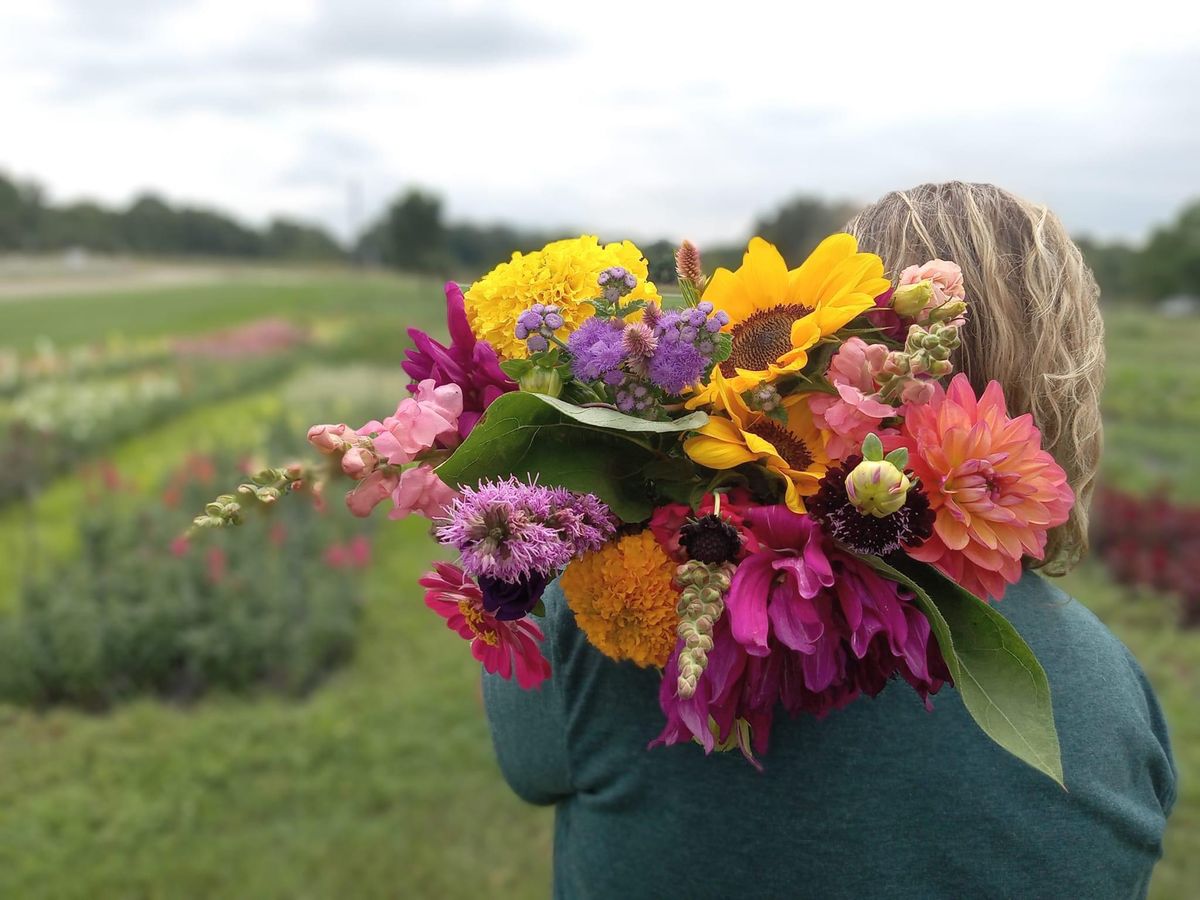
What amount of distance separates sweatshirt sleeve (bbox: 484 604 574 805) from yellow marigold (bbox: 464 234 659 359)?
50 cm

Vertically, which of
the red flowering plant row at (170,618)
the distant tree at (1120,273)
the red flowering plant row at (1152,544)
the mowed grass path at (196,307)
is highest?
the red flowering plant row at (170,618)

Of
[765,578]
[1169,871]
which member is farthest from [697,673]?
[1169,871]

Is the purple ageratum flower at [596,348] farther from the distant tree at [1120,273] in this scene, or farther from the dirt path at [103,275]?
the distant tree at [1120,273]

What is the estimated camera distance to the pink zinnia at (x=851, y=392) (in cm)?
89

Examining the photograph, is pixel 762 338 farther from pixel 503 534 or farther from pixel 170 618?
pixel 170 618

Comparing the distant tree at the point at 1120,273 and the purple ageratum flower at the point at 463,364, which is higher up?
the purple ageratum flower at the point at 463,364

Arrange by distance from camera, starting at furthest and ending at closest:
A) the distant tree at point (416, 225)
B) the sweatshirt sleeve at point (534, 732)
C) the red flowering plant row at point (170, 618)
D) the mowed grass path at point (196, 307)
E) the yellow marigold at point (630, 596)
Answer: the distant tree at point (416, 225), the mowed grass path at point (196, 307), the red flowering plant row at point (170, 618), the sweatshirt sleeve at point (534, 732), the yellow marigold at point (630, 596)

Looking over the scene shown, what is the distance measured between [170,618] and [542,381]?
501 cm

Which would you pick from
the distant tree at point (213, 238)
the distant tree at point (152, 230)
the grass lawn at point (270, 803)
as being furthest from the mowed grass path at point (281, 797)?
the distant tree at point (213, 238)

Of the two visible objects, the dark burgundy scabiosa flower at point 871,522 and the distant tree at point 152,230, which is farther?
the distant tree at point 152,230

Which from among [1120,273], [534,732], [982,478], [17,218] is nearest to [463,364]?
[982,478]

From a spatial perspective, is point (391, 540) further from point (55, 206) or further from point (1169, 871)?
point (55, 206)

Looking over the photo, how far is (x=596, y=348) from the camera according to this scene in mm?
897

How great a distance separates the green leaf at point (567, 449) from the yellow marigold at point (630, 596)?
0.13 feet
